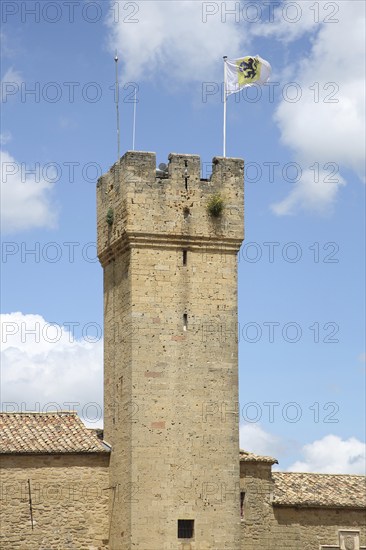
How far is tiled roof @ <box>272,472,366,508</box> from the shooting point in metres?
38.9

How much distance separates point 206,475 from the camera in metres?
35.5

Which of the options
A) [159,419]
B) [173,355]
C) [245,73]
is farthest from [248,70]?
[159,419]

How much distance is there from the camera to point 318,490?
131ft

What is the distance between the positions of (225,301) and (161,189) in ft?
12.4

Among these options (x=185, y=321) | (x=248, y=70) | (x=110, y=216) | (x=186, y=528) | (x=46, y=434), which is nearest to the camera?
(x=186, y=528)

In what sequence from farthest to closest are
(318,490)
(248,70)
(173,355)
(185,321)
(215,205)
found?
(318,490) < (248,70) < (215,205) < (185,321) < (173,355)

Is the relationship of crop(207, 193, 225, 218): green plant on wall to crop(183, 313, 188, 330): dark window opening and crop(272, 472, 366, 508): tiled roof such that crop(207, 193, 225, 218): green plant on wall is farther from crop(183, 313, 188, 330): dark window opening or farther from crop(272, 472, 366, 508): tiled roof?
crop(272, 472, 366, 508): tiled roof

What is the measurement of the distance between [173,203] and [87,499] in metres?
8.92

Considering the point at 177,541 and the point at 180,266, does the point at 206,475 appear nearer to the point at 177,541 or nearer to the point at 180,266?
the point at 177,541

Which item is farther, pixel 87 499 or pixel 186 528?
pixel 87 499

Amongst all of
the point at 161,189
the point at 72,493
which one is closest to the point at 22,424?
the point at 72,493

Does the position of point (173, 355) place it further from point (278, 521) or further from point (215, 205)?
point (278, 521)

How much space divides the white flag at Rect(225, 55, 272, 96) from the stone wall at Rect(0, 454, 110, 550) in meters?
11.9

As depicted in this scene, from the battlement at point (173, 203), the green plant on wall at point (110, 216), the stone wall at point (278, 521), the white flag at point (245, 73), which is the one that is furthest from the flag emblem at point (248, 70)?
the stone wall at point (278, 521)
